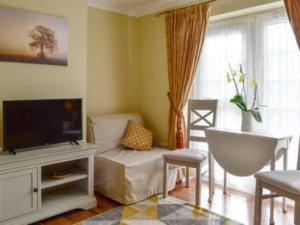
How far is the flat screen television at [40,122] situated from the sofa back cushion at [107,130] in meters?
0.38

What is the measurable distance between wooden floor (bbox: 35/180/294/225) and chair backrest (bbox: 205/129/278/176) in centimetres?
41

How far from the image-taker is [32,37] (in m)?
2.71

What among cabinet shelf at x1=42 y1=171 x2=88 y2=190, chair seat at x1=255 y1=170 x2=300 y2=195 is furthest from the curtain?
cabinet shelf at x1=42 y1=171 x2=88 y2=190

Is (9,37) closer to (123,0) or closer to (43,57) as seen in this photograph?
(43,57)

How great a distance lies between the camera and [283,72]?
2.96m

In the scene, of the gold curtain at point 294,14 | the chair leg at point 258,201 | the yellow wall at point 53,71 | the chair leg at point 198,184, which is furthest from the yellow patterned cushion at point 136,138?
the gold curtain at point 294,14

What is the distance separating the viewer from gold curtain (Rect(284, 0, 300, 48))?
2.54 metres

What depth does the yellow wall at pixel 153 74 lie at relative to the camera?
12.6 feet

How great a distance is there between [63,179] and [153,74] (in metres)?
1.94

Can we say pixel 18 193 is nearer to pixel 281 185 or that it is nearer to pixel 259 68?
pixel 281 185

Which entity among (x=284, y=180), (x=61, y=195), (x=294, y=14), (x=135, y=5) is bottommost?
(x=61, y=195)

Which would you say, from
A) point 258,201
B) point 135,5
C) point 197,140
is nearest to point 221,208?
point 258,201

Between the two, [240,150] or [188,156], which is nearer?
[240,150]

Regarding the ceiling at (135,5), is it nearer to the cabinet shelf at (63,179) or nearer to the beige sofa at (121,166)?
the beige sofa at (121,166)
